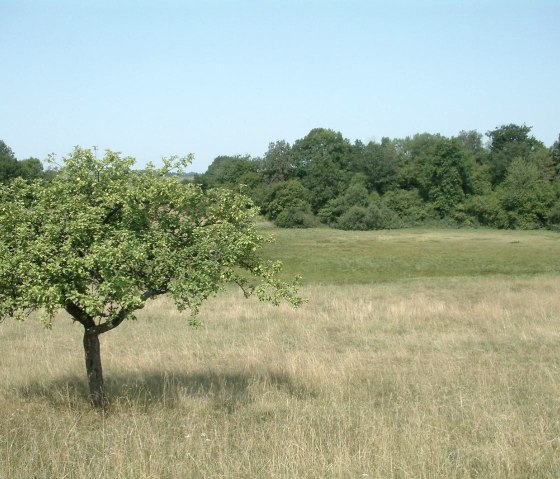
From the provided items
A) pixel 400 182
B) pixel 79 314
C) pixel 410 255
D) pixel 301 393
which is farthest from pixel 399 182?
pixel 79 314

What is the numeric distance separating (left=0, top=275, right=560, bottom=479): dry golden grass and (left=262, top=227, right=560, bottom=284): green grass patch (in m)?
22.1

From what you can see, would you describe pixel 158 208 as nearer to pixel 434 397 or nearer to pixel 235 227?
pixel 235 227

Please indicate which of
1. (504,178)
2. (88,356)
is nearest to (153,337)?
(88,356)

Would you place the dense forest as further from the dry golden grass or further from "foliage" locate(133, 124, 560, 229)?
the dry golden grass

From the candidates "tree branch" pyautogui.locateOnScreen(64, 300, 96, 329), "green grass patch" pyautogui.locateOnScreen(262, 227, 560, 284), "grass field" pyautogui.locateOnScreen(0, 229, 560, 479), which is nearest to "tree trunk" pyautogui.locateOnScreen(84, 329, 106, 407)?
"grass field" pyautogui.locateOnScreen(0, 229, 560, 479)

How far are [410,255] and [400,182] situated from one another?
5966 centimetres

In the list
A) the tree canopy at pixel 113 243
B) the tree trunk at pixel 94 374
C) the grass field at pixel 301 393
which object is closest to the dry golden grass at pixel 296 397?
the grass field at pixel 301 393

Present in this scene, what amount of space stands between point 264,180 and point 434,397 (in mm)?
105726

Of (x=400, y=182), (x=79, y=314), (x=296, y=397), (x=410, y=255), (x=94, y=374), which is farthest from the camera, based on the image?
(x=400, y=182)

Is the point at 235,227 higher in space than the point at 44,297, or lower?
higher

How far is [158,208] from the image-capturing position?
11297 mm

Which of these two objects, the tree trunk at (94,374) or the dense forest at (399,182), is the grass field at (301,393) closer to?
the tree trunk at (94,374)

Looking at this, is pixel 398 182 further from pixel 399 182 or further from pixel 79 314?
pixel 79 314

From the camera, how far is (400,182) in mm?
118188
